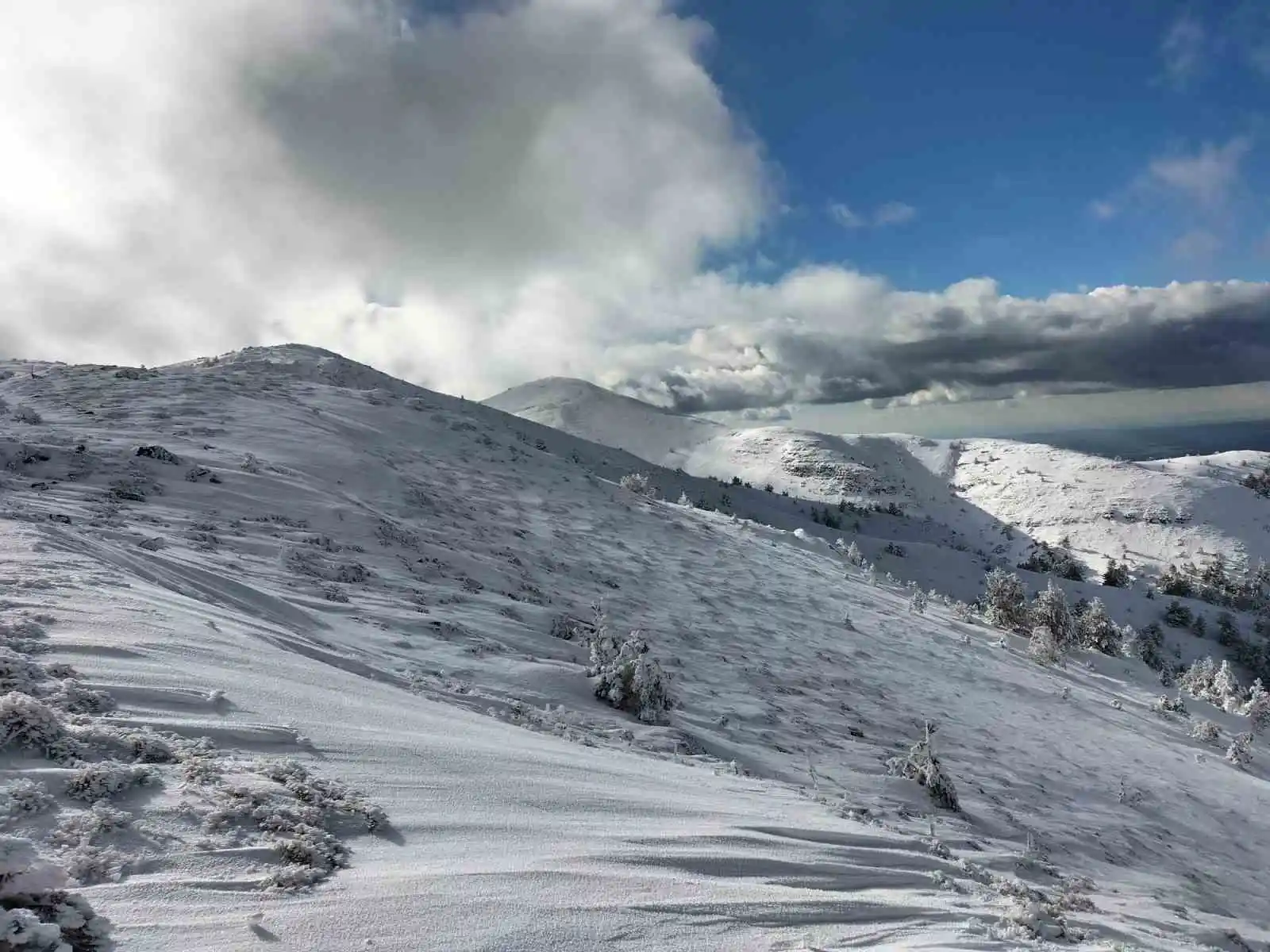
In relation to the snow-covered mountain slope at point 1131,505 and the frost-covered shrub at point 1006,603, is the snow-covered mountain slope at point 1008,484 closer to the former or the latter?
the snow-covered mountain slope at point 1131,505

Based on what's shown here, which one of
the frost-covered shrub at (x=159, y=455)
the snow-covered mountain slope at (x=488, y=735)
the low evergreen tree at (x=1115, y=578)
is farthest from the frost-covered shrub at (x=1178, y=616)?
the frost-covered shrub at (x=159, y=455)

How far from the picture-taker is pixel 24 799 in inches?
139

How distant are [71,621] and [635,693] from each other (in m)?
6.54

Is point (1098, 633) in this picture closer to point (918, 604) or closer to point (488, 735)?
point (918, 604)

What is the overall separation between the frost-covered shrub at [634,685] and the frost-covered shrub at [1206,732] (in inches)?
695

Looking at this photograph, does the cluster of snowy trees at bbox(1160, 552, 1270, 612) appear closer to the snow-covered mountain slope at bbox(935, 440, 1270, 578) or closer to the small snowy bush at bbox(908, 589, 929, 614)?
the snow-covered mountain slope at bbox(935, 440, 1270, 578)

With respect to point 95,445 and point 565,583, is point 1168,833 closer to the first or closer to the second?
point 565,583

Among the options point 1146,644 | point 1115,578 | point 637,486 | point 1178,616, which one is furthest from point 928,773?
point 1115,578

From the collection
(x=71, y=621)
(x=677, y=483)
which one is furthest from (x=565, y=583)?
(x=677, y=483)

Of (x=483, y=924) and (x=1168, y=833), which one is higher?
(x=483, y=924)

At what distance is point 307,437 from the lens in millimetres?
18297

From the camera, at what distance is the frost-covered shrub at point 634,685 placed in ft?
31.8

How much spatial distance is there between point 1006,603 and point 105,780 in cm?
4155

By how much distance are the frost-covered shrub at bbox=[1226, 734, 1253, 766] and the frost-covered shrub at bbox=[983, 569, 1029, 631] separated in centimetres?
1432
